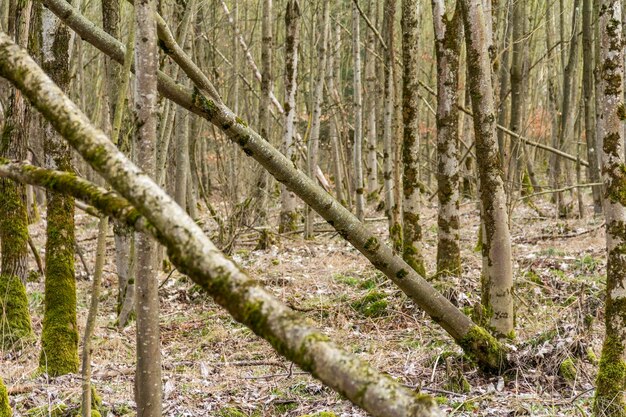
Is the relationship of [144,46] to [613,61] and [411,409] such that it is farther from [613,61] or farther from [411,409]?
[613,61]

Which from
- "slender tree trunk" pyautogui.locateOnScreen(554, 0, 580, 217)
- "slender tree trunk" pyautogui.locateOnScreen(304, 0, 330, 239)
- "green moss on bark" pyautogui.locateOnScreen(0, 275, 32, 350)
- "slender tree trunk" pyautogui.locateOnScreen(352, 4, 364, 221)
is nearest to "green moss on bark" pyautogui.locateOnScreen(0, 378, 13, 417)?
"green moss on bark" pyautogui.locateOnScreen(0, 275, 32, 350)

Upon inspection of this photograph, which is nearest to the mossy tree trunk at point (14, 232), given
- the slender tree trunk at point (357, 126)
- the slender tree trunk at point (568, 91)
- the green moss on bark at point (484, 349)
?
the green moss on bark at point (484, 349)

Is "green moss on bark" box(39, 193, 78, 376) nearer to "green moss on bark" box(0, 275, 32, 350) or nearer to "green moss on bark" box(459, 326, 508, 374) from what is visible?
"green moss on bark" box(0, 275, 32, 350)

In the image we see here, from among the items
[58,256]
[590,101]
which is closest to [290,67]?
[590,101]

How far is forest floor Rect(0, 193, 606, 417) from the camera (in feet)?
16.8

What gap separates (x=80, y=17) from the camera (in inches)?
148

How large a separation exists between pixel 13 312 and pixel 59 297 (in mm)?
1945

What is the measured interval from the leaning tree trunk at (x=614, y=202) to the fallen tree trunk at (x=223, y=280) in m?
3.21

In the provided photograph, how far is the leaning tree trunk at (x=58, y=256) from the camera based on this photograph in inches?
230

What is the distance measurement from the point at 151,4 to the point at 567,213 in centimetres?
1266

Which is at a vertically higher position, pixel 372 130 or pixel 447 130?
pixel 372 130

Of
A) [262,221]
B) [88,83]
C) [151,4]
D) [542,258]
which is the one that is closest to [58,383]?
[151,4]

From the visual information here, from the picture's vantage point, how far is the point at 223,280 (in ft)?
4.97

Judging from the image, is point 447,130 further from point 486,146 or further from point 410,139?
point 486,146
